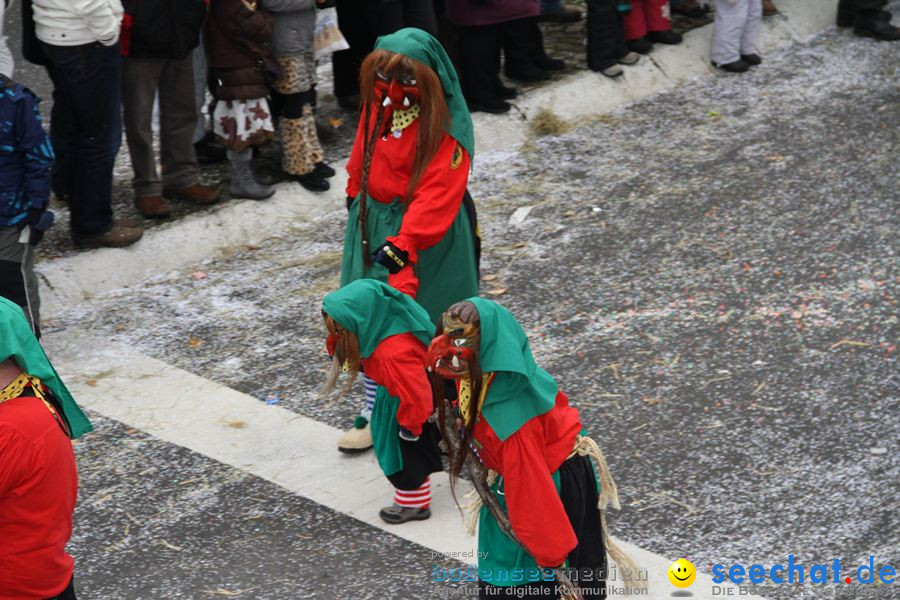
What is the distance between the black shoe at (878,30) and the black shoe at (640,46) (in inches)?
80.4

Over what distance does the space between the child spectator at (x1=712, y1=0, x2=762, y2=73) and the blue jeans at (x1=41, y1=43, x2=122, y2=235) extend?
5142mm

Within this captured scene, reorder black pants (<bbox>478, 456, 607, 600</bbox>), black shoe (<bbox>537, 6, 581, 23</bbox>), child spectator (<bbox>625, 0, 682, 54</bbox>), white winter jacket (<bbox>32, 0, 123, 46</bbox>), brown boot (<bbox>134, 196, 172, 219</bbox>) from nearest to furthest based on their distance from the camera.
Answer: black pants (<bbox>478, 456, 607, 600</bbox>)
white winter jacket (<bbox>32, 0, 123, 46</bbox>)
brown boot (<bbox>134, 196, 172, 219</bbox>)
child spectator (<bbox>625, 0, 682, 54</bbox>)
black shoe (<bbox>537, 6, 581, 23</bbox>)

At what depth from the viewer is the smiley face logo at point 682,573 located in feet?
15.6

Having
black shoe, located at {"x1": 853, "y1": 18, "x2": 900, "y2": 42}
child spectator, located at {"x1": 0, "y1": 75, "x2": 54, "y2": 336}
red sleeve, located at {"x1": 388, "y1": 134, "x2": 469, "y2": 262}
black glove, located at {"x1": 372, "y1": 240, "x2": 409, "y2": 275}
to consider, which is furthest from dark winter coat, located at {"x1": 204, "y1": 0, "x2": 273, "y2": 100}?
black shoe, located at {"x1": 853, "y1": 18, "x2": 900, "y2": 42}

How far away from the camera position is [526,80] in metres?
9.97

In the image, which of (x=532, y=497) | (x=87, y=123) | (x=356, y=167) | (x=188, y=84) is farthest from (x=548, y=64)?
(x=532, y=497)

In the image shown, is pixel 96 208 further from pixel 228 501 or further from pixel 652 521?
pixel 652 521

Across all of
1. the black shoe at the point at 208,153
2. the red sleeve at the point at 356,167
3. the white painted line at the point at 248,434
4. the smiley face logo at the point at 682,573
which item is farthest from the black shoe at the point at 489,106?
the smiley face logo at the point at 682,573

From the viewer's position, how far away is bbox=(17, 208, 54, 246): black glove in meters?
6.32

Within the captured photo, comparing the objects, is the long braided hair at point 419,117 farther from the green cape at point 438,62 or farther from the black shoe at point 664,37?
the black shoe at point 664,37

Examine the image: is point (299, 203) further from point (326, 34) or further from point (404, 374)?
point (404, 374)

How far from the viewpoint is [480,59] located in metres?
9.25

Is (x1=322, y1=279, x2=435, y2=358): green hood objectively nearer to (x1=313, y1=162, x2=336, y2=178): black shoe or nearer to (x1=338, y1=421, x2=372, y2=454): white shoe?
(x1=338, y1=421, x2=372, y2=454): white shoe

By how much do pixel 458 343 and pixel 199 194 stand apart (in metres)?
4.60
